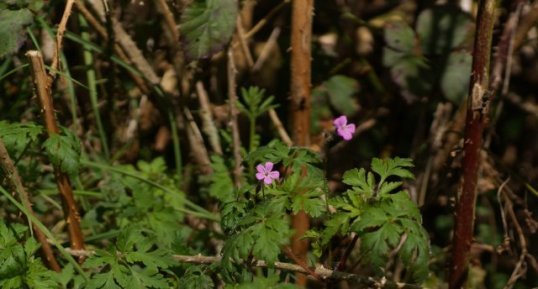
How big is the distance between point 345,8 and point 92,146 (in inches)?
38.6

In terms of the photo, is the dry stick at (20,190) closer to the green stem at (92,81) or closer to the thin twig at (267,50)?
the green stem at (92,81)

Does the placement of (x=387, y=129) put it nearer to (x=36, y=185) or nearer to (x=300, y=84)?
(x=300, y=84)

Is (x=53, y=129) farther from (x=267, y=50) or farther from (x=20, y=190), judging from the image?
(x=267, y=50)

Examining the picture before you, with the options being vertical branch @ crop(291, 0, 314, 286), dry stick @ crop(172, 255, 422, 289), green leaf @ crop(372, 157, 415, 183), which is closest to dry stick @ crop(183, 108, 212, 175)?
vertical branch @ crop(291, 0, 314, 286)

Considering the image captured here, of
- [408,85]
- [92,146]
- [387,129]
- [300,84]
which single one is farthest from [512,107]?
[92,146]

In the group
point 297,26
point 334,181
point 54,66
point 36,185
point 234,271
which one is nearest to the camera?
point 234,271

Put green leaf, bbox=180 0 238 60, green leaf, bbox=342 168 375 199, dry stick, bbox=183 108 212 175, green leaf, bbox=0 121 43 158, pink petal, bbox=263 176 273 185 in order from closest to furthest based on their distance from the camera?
1. green leaf, bbox=342 168 375 199
2. pink petal, bbox=263 176 273 185
3. green leaf, bbox=0 121 43 158
4. green leaf, bbox=180 0 238 60
5. dry stick, bbox=183 108 212 175

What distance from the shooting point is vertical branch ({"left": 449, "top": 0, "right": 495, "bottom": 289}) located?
162cm

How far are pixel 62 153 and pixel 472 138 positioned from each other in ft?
3.02

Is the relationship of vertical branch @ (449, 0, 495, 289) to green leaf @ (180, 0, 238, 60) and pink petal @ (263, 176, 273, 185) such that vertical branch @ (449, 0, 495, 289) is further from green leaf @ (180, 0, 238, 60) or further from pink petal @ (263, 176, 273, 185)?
green leaf @ (180, 0, 238, 60)

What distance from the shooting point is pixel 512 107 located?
2820 mm

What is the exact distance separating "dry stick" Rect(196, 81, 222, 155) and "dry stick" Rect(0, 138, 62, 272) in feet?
2.44

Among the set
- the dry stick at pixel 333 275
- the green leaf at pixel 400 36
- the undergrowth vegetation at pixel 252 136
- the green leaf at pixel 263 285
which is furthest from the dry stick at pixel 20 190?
the green leaf at pixel 400 36

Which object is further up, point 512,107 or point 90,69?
point 90,69
